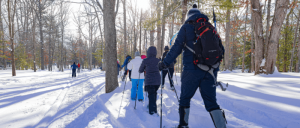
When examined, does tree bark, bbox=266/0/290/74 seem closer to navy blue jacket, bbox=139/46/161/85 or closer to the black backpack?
navy blue jacket, bbox=139/46/161/85

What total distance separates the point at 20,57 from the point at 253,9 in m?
37.2

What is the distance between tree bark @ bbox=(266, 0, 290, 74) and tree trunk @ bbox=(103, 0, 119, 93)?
8.14 metres

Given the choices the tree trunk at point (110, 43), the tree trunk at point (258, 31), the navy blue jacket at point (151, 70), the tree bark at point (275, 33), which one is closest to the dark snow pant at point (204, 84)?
the navy blue jacket at point (151, 70)

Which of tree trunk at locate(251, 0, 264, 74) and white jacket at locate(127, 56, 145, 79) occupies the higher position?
tree trunk at locate(251, 0, 264, 74)

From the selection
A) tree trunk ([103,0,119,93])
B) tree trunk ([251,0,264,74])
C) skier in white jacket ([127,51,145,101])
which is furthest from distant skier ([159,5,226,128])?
tree trunk ([251,0,264,74])

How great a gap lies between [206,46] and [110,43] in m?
5.14

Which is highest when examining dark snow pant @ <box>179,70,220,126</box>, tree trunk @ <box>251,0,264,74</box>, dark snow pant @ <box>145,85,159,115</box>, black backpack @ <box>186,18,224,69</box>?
tree trunk @ <box>251,0,264,74</box>

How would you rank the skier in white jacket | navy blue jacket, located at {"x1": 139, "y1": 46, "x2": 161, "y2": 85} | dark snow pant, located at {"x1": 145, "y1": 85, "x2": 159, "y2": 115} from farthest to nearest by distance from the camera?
the skier in white jacket
navy blue jacket, located at {"x1": 139, "y1": 46, "x2": 161, "y2": 85}
dark snow pant, located at {"x1": 145, "y1": 85, "x2": 159, "y2": 115}

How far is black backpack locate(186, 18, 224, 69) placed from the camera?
2.00m

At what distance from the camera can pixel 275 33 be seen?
7.39 metres

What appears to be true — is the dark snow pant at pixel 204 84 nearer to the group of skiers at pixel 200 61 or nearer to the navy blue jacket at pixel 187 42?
the group of skiers at pixel 200 61

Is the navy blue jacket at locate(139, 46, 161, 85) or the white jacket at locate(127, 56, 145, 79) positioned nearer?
the navy blue jacket at locate(139, 46, 161, 85)

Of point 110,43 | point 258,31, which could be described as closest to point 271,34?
point 258,31

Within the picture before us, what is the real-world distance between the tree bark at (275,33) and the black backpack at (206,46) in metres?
7.62
